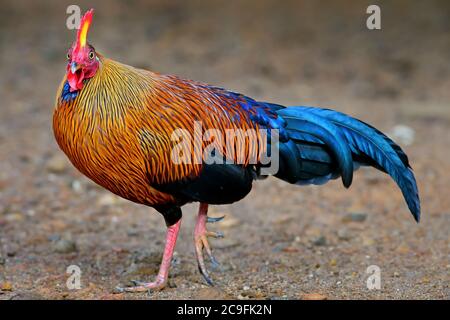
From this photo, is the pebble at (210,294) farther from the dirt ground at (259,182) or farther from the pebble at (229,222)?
the pebble at (229,222)

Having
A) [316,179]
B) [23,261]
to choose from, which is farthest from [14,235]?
[316,179]

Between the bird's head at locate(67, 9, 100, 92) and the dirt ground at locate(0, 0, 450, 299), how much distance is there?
61.4 inches

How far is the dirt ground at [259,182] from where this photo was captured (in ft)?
20.0

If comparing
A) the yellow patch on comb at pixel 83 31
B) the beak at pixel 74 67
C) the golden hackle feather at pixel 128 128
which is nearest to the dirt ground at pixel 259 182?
the golden hackle feather at pixel 128 128

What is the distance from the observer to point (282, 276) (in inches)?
239

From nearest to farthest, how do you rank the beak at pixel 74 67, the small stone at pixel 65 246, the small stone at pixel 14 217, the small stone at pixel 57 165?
the beak at pixel 74 67 → the small stone at pixel 65 246 → the small stone at pixel 14 217 → the small stone at pixel 57 165

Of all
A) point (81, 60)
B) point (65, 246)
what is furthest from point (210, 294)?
point (81, 60)

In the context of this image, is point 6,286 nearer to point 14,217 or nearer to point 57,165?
point 14,217

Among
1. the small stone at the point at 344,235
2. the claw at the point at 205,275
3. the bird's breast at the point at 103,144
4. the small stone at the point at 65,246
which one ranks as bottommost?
the claw at the point at 205,275

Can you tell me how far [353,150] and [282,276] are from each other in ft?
3.85

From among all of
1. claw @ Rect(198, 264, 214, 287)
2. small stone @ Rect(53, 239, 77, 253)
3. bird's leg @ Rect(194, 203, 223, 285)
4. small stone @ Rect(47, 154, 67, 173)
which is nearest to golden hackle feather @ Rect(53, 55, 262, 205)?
bird's leg @ Rect(194, 203, 223, 285)

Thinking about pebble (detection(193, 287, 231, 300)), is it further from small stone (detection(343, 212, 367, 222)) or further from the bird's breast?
small stone (detection(343, 212, 367, 222))

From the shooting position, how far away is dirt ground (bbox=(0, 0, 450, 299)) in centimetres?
610

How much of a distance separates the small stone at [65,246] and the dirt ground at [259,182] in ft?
0.05
